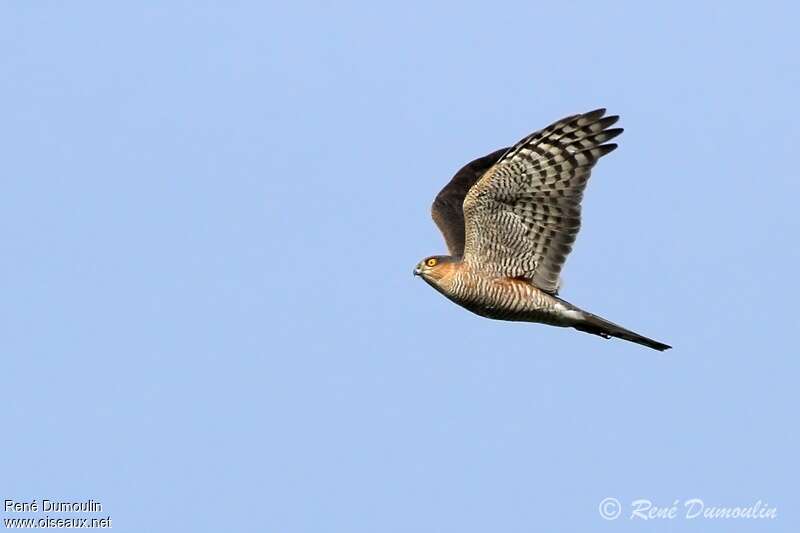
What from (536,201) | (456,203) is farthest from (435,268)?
(456,203)

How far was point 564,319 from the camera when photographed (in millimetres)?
14312

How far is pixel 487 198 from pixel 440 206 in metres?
2.40

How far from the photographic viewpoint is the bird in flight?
13.6 m

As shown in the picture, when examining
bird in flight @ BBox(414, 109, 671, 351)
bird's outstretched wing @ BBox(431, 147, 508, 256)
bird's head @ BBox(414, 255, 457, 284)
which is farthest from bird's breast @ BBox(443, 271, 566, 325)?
bird's outstretched wing @ BBox(431, 147, 508, 256)

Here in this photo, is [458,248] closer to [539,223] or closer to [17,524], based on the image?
[539,223]

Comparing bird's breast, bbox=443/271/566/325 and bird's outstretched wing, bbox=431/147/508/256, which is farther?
bird's outstretched wing, bbox=431/147/508/256

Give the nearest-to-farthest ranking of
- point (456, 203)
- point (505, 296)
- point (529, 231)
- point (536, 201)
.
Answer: point (536, 201), point (529, 231), point (505, 296), point (456, 203)

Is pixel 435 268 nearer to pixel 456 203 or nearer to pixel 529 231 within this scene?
pixel 529 231

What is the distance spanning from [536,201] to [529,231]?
38 cm

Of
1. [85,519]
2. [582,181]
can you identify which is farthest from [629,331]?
[85,519]

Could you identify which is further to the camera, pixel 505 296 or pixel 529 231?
pixel 505 296

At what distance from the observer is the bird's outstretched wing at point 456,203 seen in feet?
51.0

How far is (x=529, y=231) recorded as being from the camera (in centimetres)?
1409

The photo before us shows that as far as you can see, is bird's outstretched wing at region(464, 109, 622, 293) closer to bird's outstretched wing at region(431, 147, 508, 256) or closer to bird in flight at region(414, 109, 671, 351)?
bird in flight at region(414, 109, 671, 351)
